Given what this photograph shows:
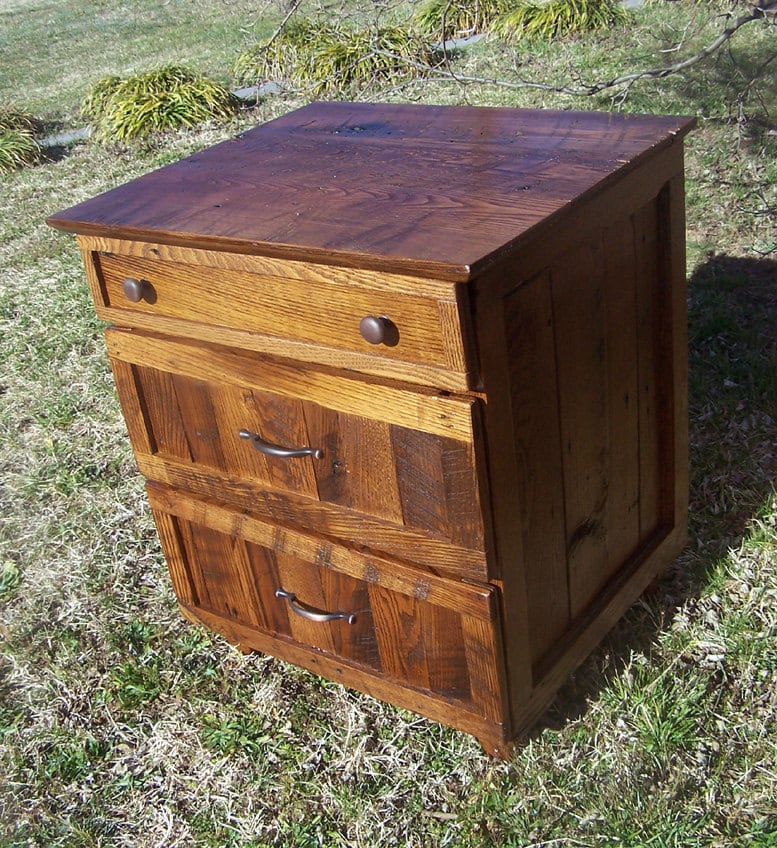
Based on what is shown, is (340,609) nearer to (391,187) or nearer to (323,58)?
(391,187)

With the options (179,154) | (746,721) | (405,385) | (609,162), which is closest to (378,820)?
(746,721)

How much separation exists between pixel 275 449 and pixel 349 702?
731 mm

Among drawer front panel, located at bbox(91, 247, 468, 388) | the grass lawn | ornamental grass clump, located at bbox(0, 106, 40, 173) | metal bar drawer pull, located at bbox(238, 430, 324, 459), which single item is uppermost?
drawer front panel, located at bbox(91, 247, 468, 388)

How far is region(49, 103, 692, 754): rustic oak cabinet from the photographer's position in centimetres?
152

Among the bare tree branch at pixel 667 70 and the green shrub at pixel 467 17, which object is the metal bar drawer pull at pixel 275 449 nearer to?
the bare tree branch at pixel 667 70

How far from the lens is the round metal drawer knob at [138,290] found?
5.89 ft

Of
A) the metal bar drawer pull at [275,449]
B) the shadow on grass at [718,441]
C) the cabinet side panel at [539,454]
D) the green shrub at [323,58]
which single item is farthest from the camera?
the green shrub at [323,58]

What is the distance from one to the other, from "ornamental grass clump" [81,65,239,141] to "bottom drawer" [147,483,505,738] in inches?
208

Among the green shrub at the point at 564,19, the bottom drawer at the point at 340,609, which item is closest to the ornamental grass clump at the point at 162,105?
the green shrub at the point at 564,19

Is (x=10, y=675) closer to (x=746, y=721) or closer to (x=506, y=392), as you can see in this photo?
(x=506, y=392)

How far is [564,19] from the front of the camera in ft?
22.1

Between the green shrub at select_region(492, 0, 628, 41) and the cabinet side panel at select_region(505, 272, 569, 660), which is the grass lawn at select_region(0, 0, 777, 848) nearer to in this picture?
the cabinet side panel at select_region(505, 272, 569, 660)

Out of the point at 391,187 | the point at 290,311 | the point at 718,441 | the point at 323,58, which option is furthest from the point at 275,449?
the point at 323,58

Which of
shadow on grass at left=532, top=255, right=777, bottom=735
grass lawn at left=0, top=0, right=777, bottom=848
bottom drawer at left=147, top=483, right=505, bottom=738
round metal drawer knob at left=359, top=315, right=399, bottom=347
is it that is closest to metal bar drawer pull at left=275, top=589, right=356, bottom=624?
bottom drawer at left=147, top=483, right=505, bottom=738
